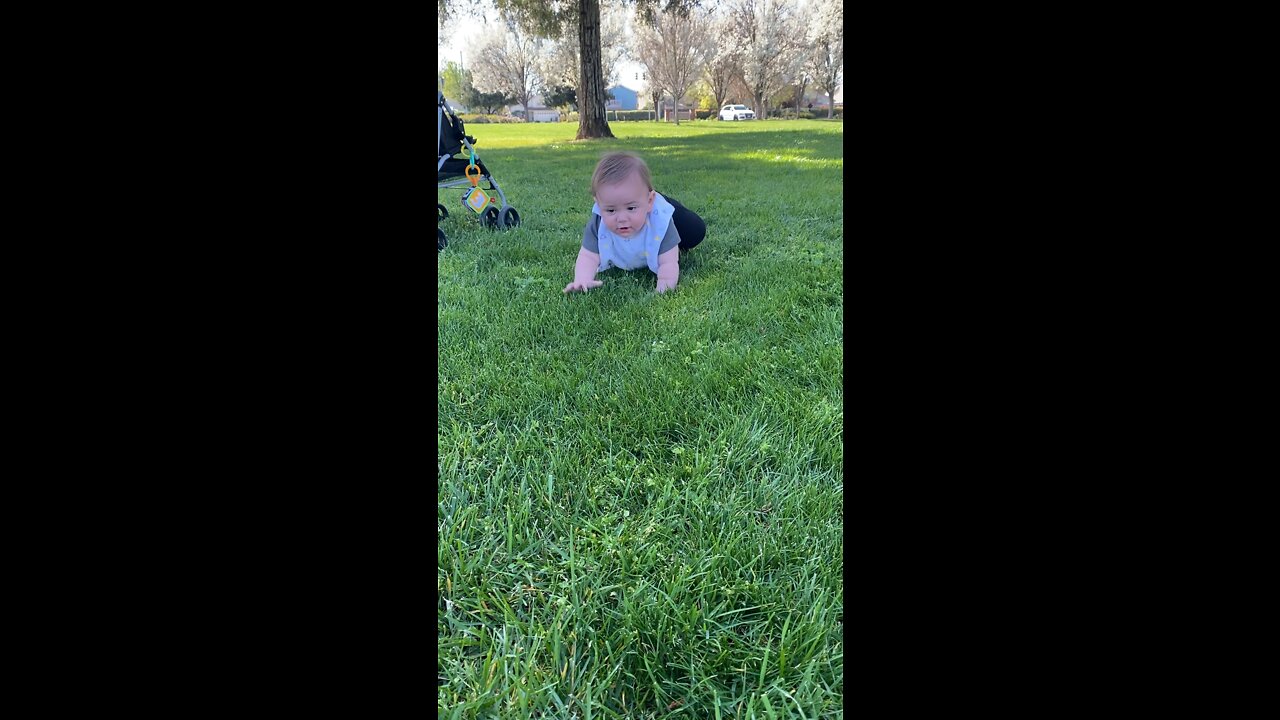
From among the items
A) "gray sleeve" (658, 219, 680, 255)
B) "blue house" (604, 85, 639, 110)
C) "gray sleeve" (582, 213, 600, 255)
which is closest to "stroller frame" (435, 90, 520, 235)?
"gray sleeve" (582, 213, 600, 255)

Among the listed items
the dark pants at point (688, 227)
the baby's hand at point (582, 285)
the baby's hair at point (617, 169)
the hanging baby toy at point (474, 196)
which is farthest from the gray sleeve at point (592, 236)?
the hanging baby toy at point (474, 196)

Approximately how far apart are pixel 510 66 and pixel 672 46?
49 centimetres

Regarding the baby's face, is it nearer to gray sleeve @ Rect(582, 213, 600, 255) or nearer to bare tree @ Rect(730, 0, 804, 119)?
gray sleeve @ Rect(582, 213, 600, 255)

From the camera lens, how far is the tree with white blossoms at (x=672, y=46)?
174 cm

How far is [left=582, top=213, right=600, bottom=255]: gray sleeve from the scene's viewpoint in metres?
2.86

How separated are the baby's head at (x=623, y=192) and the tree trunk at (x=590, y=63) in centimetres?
78

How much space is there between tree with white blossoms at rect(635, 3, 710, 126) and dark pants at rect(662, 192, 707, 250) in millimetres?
1408

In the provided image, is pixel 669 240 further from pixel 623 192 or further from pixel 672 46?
pixel 672 46

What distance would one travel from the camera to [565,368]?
1.76 m

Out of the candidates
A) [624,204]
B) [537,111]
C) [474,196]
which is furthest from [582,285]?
[474,196]

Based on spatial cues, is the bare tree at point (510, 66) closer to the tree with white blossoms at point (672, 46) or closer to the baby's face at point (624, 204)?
the tree with white blossoms at point (672, 46)
